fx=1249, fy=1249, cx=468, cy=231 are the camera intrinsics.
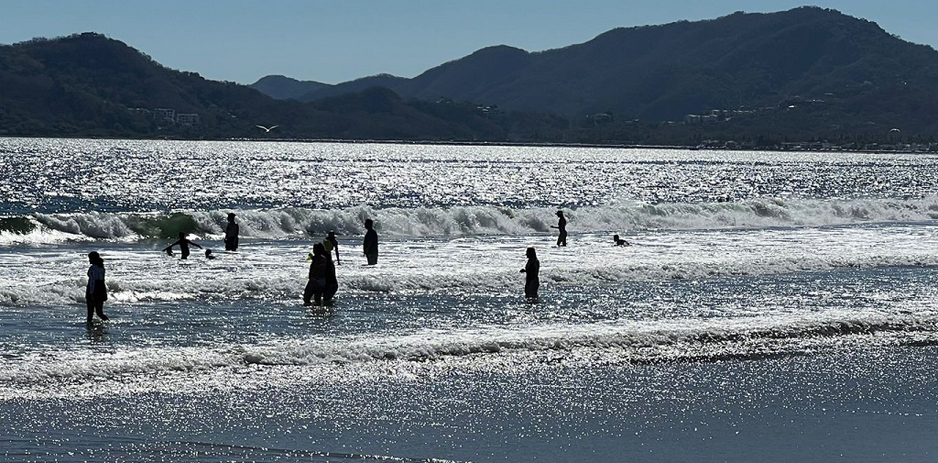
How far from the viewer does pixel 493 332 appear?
20281mm

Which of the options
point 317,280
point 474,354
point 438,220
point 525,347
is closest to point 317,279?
point 317,280

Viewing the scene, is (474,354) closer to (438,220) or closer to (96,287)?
(96,287)

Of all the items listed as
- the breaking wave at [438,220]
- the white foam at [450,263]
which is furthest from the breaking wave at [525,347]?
the breaking wave at [438,220]

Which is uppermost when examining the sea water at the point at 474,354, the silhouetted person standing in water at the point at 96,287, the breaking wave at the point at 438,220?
the silhouetted person standing in water at the point at 96,287

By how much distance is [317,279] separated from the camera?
24016 mm

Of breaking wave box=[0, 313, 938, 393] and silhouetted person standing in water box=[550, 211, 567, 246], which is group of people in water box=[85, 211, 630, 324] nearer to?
breaking wave box=[0, 313, 938, 393]

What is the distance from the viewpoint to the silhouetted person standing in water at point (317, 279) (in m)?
24.0

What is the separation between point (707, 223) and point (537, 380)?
46126 mm

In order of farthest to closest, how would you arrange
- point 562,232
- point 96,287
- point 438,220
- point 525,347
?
1. point 438,220
2. point 562,232
3. point 96,287
4. point 525,347

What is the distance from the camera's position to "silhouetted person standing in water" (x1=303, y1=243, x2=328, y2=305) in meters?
24.0

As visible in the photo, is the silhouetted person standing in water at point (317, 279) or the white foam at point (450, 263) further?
the white foam at point (450, 263)

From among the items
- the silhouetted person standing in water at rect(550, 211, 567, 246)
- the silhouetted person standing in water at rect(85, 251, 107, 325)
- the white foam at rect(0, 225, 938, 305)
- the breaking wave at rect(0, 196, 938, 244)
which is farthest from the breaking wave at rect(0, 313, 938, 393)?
the breaking wave at rect(0, 196, 938, 244)

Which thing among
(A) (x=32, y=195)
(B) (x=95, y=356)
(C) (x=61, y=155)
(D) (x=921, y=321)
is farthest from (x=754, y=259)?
(C) (x=61, y=155)

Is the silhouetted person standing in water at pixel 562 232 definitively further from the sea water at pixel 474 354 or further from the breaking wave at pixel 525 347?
the breaking wave at pixel 525 347
